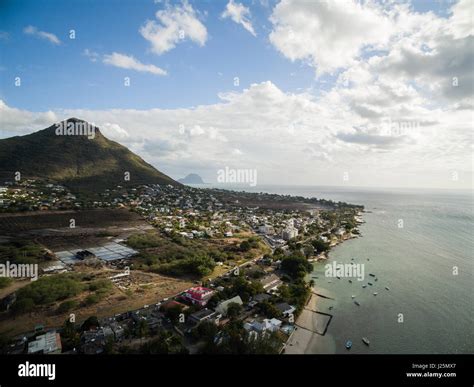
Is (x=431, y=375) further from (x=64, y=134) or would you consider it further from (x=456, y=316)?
(x=64, y=134)

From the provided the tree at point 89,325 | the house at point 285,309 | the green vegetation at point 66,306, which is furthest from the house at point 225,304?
the green vegetation at point 66,306

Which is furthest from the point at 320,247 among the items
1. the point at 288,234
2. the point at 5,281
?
the point at 5,281

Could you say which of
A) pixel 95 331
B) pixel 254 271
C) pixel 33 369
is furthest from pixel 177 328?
pixel 33 369

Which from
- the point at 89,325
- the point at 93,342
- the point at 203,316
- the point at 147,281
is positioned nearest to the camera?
the point at 93,342

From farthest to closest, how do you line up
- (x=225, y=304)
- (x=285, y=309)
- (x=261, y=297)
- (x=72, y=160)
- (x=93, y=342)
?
(x=72, y=160) < (x=261, y=297) < (x=285, y=309) < (x=225, y=304) < (x=93, y=342)

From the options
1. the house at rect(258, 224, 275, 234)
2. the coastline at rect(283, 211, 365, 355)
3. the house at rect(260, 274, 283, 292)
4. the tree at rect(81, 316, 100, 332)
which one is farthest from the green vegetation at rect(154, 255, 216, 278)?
the house at rect(258, 224, 275, 234)

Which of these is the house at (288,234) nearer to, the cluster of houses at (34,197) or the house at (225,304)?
the house at (225,304)

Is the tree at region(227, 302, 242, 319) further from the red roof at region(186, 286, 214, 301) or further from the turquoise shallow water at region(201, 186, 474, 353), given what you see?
the turquoise shallow water at region(201, 186, 474, 353)

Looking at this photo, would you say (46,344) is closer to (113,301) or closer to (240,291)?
(113,301)
